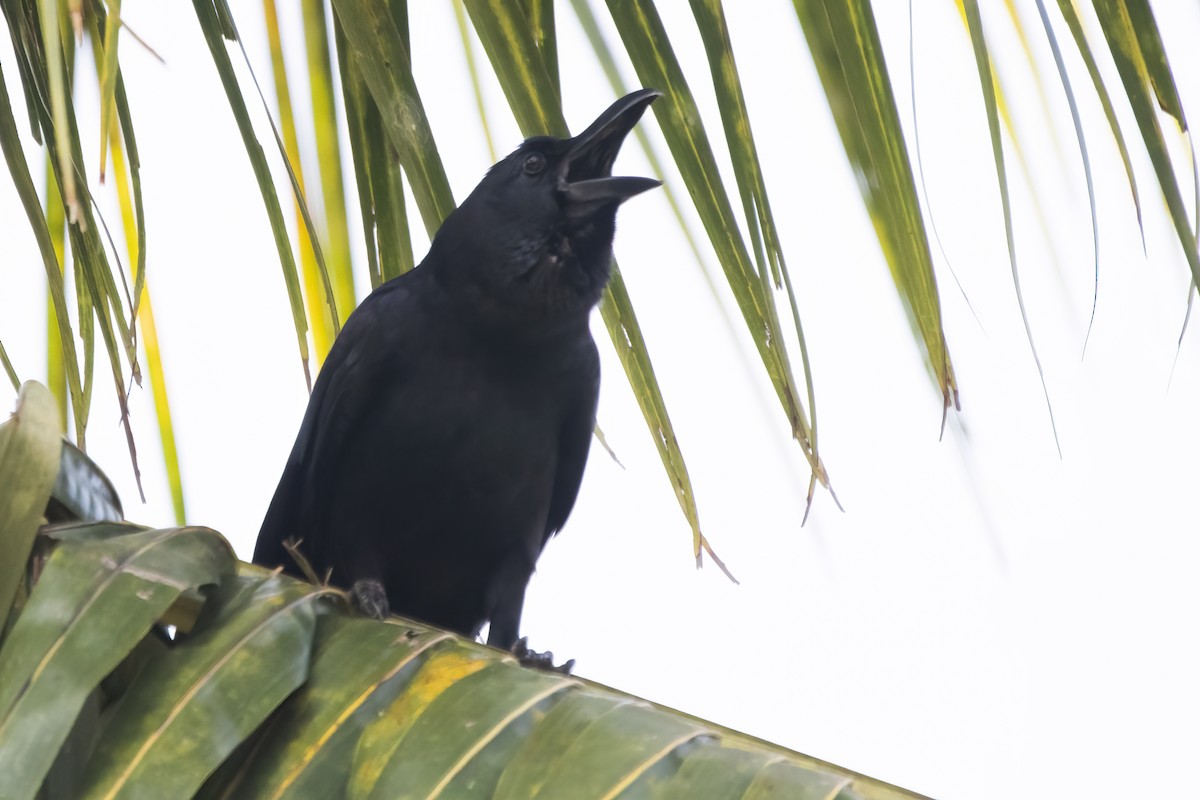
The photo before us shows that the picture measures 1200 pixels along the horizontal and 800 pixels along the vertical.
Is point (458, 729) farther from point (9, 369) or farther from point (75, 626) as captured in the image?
point (9, 369)

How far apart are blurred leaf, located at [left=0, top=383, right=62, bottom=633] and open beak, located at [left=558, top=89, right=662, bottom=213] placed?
1.57 meters

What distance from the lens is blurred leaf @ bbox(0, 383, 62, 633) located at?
1.28 m

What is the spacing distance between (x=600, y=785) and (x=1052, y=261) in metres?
1.04

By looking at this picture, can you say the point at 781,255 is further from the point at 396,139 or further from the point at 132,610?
the point at 132,610

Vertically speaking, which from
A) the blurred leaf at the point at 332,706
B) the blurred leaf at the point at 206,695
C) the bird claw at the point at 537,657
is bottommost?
the bird claw at the point at 537,657

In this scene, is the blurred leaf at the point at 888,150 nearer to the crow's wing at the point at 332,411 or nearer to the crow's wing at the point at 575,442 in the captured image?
the crow's wing at the point at 575,442

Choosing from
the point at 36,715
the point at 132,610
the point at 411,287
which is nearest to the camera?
the point at 36,715

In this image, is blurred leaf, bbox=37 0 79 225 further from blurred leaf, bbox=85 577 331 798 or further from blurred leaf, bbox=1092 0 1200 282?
blurred leaf, bbox=1092 0 1200 282

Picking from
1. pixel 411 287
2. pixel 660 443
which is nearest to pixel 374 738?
pixel 660 443

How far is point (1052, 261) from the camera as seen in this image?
182 centimetres

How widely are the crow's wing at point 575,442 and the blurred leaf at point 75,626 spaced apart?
152 cm

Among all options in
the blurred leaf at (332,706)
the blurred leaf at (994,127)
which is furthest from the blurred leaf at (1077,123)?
the blurred leaf at (332,706)

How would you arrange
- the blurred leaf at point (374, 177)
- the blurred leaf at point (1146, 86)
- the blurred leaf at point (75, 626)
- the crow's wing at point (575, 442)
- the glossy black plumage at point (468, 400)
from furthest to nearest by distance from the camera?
the crow's wing at point (575, 442), the glossy black plumage at point (468, 400), the blurred leaf at point (374, 177), the blurred leaf at point (1146, 86), the blurred leaf at point (75, 626)

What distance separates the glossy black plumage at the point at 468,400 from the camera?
2717 millimetres
